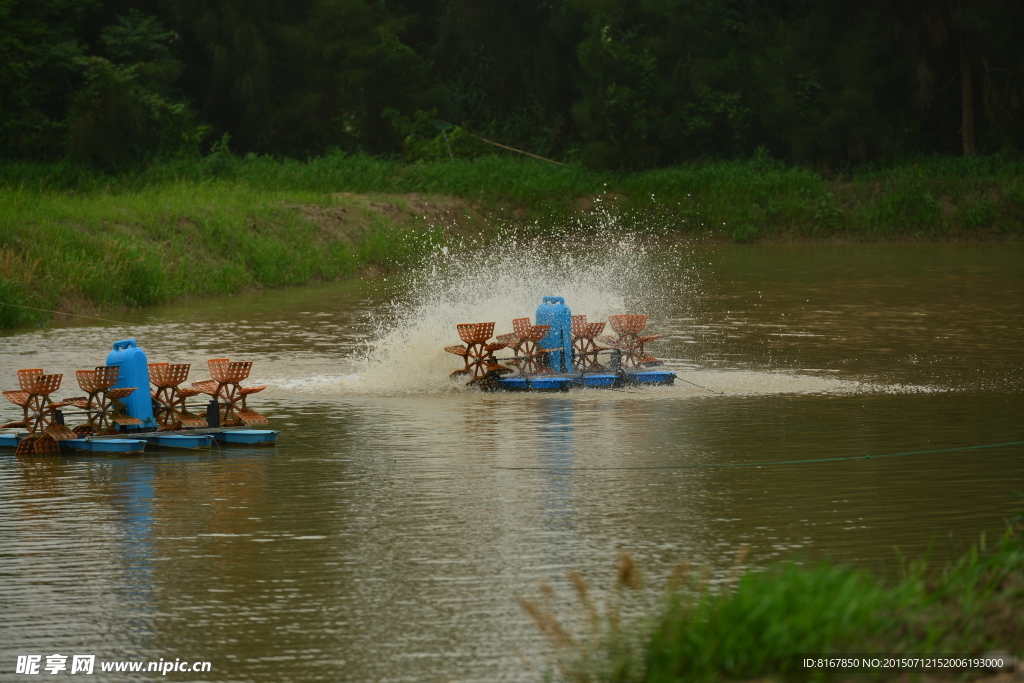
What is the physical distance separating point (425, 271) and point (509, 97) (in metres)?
27.0

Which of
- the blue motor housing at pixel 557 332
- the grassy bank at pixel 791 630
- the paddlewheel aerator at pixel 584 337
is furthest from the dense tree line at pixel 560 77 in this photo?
the grassy bank at pixel 791 630

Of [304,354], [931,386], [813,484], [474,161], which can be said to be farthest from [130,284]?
[474,161]

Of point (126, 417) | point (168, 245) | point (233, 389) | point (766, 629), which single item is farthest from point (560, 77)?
point (766, 629)

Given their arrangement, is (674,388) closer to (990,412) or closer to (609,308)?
(990,412)

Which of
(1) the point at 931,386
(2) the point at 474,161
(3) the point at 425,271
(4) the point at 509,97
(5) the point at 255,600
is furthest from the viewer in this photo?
(4) the point at 509,97

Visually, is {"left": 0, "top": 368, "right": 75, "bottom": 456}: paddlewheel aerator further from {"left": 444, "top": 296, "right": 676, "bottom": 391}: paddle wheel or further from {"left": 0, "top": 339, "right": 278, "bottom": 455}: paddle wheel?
{"left": 444, "top": 296, "right": 676, "bottom": 391}: paddle wheel

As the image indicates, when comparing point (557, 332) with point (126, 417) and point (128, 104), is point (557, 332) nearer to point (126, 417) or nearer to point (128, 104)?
point (126, 417)

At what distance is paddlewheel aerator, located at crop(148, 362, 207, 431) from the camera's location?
45.2ft

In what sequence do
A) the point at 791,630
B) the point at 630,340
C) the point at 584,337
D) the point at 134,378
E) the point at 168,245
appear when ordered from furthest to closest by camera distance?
1. the point at 168,245
2. the point at 584,337
3. the point at 630,340
4. the point at 134,378
5. the point at 791,630

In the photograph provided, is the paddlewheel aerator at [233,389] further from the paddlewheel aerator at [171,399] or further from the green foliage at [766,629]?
the green foliage at [766,629]

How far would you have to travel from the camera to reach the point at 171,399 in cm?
1410

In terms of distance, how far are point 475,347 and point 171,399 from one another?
4.48m

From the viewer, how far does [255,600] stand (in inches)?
320

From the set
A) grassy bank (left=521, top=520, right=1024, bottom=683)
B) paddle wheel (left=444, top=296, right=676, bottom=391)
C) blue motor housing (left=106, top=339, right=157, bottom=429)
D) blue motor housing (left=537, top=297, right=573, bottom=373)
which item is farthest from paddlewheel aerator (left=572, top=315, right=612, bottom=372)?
grassy bank (left=521, top=520, right=1024, bottom=683)
